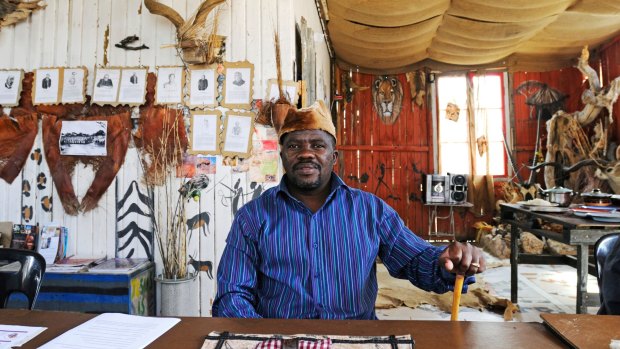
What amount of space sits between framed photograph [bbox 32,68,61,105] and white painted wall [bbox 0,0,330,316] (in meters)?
0.08

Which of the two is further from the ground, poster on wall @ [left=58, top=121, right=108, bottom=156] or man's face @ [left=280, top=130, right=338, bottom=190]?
poster on wall @ [left=58, top=121, right=108, bottom=156]

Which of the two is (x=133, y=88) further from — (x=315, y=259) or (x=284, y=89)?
(x=315, y=259)

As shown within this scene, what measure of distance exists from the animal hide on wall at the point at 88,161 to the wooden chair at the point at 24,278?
4.90 feet

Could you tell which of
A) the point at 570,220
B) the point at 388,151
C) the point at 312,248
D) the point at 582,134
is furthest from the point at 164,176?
the point at 582,134

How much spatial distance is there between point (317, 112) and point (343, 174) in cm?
560

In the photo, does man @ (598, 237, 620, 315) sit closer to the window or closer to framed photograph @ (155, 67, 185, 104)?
framed photograph @ (155, 67, 185, 104)

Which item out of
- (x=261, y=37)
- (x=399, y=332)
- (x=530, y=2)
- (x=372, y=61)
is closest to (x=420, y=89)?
(x=372, y=61)

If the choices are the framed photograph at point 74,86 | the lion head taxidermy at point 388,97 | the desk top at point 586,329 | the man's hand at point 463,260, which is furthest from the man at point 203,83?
the lion head taxidermy at point 388,97

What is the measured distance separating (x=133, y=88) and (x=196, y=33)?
0.63 metres

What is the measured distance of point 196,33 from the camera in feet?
9.00

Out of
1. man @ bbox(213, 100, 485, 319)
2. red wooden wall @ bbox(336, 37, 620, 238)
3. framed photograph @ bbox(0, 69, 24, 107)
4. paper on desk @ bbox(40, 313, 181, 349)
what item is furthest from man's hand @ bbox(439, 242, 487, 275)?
red wooden wall @ bbox(336, 37, 620, 238)

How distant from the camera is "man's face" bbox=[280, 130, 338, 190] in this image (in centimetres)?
158

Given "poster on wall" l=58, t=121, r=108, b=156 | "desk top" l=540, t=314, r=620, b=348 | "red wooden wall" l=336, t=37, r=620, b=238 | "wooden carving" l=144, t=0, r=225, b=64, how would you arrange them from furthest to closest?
"red wooden wall" l=336, t=37, r=620, b=238
"poster on wall" l=58, t=121, r=108, b=156
"wooden carving" l=144, t=0, r=225, b=64
"desk top" l=540, t=314, r=620, b=348

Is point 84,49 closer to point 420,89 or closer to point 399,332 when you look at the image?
point 399,332
